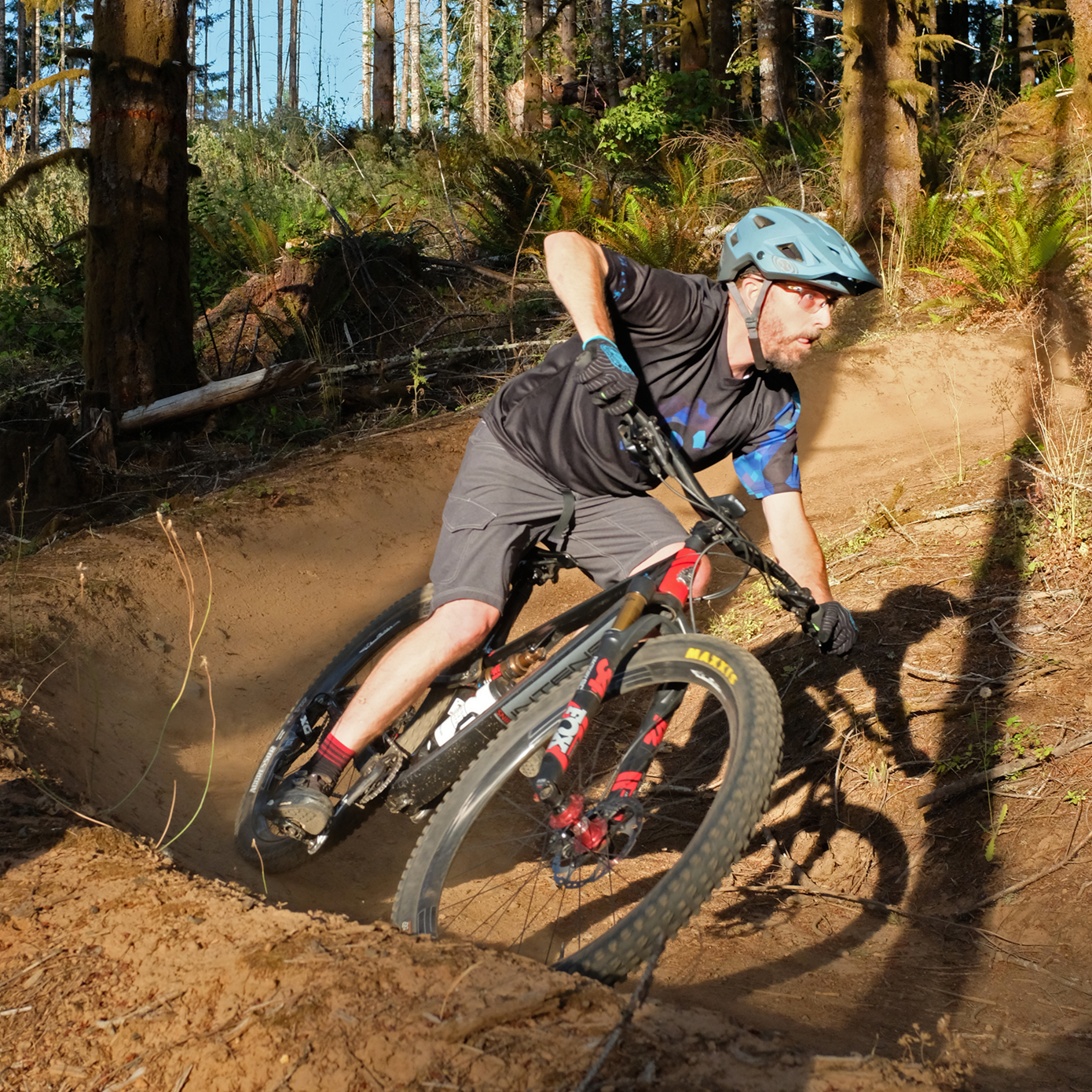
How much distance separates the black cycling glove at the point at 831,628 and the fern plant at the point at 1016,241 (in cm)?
745

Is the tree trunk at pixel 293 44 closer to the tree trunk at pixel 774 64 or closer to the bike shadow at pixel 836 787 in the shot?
the tree trunk at pixel 774 64

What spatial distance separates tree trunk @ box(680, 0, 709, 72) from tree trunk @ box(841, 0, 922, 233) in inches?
353

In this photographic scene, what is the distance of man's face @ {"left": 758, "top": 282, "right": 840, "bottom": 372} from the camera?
3066 mm

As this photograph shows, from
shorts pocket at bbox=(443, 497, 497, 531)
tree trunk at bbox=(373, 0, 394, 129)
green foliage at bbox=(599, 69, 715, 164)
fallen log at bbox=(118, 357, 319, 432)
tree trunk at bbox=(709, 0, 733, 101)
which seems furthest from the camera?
tree trunk at bbox=(373, 0, 394, 129)

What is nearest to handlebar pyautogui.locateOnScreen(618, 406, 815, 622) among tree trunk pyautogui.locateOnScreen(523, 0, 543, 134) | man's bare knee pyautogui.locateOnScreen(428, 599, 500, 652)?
man's bare knee pyautogui.locateOnScreen(428, 599, 500, 652)

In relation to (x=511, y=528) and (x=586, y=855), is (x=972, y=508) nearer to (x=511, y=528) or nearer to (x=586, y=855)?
(x=511, y=528)

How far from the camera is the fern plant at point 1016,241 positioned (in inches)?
351

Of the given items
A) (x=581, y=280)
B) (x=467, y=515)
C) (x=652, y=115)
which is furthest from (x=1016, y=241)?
(x=652, y=115)

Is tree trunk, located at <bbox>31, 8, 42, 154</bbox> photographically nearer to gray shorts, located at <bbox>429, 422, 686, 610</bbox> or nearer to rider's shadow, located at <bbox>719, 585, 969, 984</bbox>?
gray shorts, located at <bbox>429, 422, 686, 610</bbox>

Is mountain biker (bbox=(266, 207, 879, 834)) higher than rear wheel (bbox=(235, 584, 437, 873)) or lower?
higher

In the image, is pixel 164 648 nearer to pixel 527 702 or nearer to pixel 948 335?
pixel 527 702

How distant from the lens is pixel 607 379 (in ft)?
8.50

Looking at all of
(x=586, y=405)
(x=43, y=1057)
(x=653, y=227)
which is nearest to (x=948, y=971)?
(x=586, y=405)

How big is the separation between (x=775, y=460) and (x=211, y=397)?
5.39 metres
